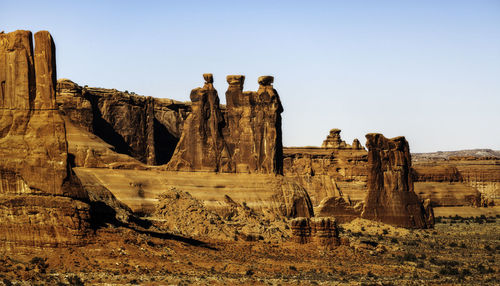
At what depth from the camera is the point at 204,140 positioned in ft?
311

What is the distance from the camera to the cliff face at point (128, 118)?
342 ft

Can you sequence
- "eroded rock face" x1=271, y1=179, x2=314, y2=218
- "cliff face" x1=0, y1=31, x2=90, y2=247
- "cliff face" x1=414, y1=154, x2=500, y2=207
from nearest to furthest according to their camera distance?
1. "cliff face" x1=0, y1=31, x2=90, y2=247
2. "eroded rock face" x1=271, y1=179, x2=314, y2=218
3. "cliff face" x1=414, y1=154, x2=500, y2=207

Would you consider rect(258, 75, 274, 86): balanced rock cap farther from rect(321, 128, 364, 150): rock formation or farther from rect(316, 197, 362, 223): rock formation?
rect(321, 128, 364, 150): rock formation

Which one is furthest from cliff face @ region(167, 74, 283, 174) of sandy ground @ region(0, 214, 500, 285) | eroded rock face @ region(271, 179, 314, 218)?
sandy ground @ region(0, 214, 500, 285)

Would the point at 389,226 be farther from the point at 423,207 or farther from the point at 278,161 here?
the point at 278,161

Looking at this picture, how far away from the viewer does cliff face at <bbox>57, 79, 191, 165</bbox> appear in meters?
104

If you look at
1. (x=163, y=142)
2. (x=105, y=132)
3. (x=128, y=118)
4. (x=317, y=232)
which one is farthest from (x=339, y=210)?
(x=163, y=142)

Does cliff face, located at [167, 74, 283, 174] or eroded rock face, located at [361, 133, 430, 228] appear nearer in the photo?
eroded rock face, located at [361, 133, 430, 228]

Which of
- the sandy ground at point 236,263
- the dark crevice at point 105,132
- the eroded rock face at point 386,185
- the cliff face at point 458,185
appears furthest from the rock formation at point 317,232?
the cliff face at point 458,185

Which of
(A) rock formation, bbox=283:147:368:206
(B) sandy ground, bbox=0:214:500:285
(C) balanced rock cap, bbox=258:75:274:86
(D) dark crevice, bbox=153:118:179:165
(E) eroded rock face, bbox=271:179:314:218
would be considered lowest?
(B) sandy ground, bbox=0:214:500:285

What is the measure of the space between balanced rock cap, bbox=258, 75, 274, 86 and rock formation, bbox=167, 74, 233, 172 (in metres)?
4.55

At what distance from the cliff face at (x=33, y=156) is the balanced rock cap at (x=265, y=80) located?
4946 centimetres

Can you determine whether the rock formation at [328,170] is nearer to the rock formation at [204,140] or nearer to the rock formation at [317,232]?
the rock formation at [204,140]

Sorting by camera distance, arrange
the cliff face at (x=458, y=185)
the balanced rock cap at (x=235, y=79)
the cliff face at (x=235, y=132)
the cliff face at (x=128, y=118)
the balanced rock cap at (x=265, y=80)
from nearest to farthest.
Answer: the cliff face at (x=235, y=132) < the balanced rock cap at (x=265, y=80) < the balanced rock cap at (x=235, y=79) < the cliff face at (x=128, y=118) < the cliff face at (x=458, y=185)
